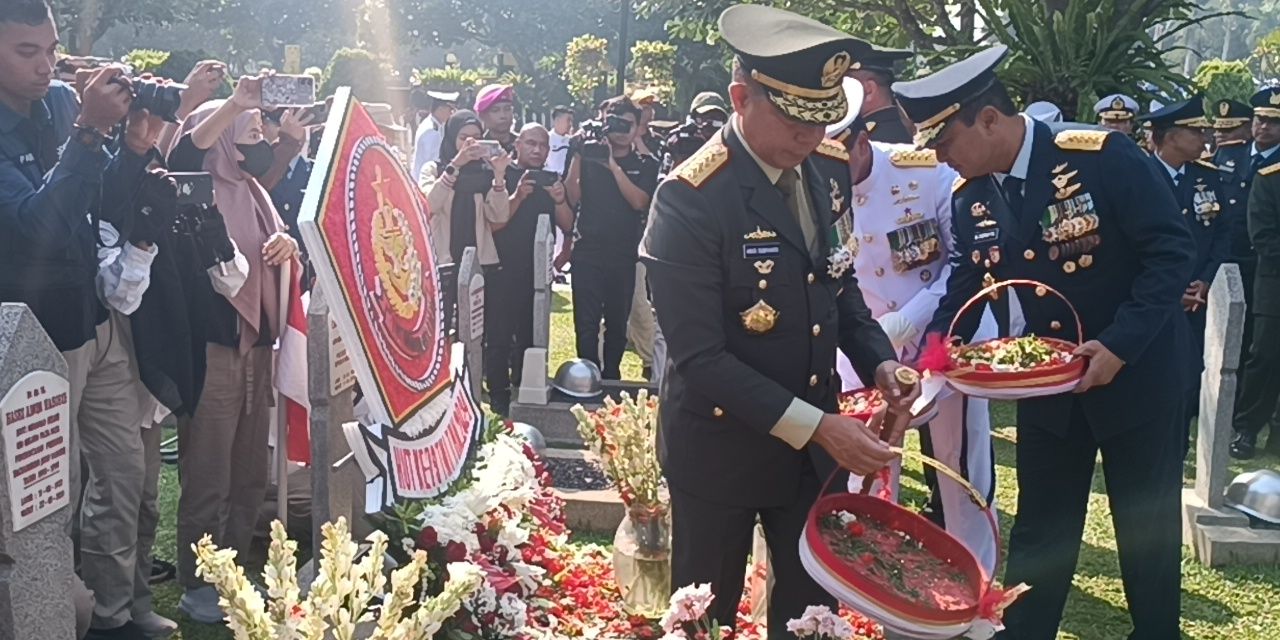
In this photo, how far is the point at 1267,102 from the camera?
8609mm

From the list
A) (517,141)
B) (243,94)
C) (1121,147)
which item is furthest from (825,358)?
(517,141)

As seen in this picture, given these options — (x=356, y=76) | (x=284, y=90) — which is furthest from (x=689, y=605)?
(x=356, y=76)

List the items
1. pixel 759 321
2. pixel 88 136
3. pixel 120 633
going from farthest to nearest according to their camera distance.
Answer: pixel 120 633 → pixel 88 136 → pixel 759 321

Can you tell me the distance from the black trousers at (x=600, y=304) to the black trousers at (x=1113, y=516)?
4946mm

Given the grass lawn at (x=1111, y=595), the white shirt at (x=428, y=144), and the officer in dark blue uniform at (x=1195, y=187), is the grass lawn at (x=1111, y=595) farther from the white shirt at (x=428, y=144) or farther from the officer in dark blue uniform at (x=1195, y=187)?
the white shirt at (x=428, y=144)

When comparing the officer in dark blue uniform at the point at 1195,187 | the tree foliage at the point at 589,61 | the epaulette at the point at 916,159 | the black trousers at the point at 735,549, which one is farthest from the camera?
the tree foliage at the point at 589,61

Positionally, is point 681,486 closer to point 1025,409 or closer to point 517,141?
point 1025,409

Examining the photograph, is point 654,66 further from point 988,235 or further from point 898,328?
point 988,235

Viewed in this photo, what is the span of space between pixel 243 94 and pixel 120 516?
165 centimetres

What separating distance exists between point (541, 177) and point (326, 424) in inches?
201

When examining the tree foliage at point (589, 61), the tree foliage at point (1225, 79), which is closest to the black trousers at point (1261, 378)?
the tree foliage at point (1225, 79)

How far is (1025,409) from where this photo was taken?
417 centimetres

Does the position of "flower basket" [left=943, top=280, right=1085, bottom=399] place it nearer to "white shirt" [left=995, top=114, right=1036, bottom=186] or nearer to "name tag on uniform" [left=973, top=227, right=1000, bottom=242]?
"name tag on uniform" [left=973, top=227, right=1000, bottom=242]

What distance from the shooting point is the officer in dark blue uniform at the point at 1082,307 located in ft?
12.7
